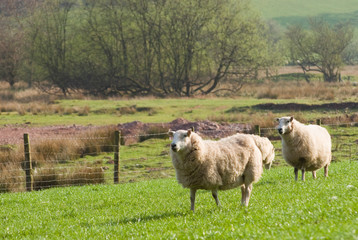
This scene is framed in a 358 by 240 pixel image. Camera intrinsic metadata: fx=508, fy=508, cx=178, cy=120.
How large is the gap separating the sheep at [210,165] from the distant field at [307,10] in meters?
163

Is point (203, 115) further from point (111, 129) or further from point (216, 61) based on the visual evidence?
point (216, 61)

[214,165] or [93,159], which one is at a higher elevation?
[214,165]

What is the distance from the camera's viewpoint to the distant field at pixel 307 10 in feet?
566

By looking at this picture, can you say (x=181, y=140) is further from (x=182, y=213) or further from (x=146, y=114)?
(x=146, y=114)

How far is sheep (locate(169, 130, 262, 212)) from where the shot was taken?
10.1 meters

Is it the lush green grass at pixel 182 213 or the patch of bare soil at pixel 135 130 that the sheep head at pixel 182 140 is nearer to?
the lush green grass at pixel 182 213

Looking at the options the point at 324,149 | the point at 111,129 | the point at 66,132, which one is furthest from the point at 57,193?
the point at 66,132

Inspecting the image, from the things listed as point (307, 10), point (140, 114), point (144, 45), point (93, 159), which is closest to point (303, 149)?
point (93, 159)

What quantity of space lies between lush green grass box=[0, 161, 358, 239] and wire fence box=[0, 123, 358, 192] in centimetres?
283

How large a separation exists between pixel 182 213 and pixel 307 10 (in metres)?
187

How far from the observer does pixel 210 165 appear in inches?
401

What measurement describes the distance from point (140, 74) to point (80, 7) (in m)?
9.95

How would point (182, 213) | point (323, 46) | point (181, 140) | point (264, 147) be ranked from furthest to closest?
point (323, 46), point (264, 147), point (181, 140), point (182, 213)

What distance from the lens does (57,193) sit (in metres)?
15.5
